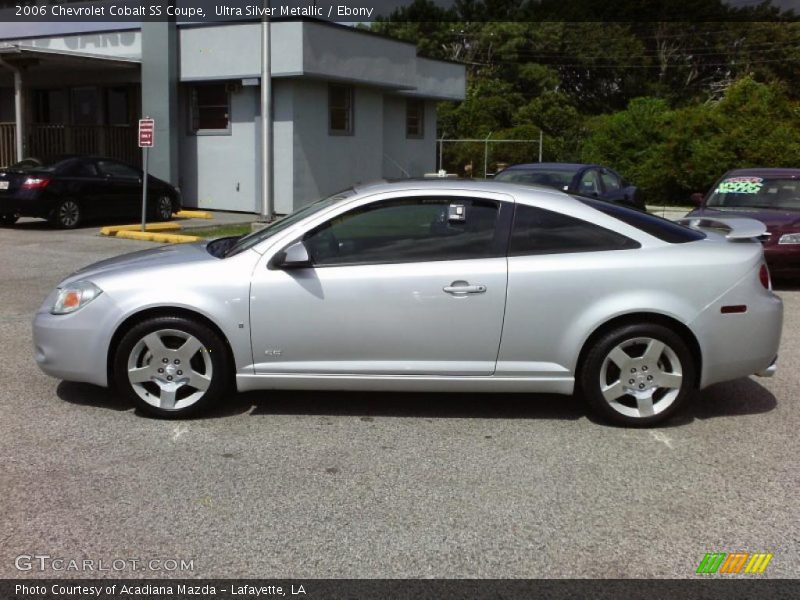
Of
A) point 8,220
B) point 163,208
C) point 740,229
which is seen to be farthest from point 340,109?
point 740,229

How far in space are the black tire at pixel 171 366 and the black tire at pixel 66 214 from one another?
41.3 feet

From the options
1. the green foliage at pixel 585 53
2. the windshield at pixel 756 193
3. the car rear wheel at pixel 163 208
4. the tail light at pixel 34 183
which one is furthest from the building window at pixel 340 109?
the green foliage at pixel 585 53

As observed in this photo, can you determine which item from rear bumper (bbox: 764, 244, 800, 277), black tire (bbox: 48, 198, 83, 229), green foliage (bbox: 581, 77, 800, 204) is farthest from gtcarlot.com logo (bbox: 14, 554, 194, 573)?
green foliage (bbox: 581, 77, 800, 204)

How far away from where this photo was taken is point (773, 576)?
3701mm

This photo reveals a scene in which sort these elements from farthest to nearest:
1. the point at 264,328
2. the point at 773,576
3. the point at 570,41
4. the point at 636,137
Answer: the point at 570,41 → the point at 636,137 → the point at 264,328 → the point at 773,576

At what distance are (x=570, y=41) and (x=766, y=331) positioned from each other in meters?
61.6

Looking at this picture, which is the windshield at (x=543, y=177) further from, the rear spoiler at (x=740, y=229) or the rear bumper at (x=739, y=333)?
the rear bumper at (x=739, y=333)

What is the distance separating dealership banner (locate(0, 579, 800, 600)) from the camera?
349cm

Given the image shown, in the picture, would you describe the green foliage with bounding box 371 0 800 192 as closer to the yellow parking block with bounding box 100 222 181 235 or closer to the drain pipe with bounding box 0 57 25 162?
the drain pipe with bounding box 0 57 25 162

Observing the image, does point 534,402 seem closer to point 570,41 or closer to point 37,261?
point 37,261

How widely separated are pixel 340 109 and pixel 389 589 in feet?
64.2

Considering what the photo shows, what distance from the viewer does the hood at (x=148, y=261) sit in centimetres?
569

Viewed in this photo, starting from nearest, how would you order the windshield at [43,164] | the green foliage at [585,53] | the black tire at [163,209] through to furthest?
1. the windshield at [43,164]
2. the black tire at [163,209]
3. the green foliage at [585,53]

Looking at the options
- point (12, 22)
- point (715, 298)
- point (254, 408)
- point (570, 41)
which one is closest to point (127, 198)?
point (12, 22)
